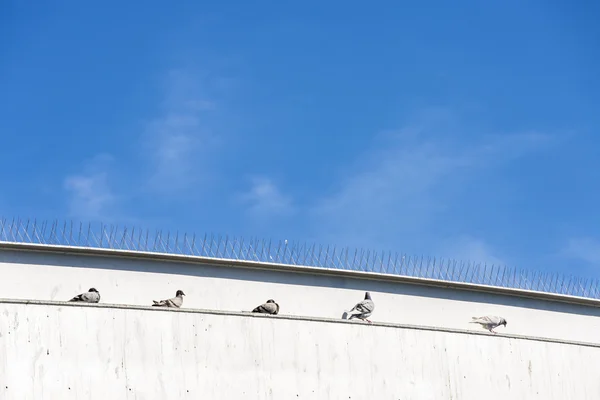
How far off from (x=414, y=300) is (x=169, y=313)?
8.32m

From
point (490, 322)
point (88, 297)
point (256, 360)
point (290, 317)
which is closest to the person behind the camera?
point (88, 297)

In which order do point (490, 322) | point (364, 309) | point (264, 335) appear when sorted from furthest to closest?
point (490, 322) → point (364, 309) → point (264, 335)

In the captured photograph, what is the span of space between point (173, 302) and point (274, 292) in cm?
382

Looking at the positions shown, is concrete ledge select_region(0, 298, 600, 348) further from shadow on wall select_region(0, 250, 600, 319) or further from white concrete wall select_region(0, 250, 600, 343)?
shadow on wall select_region(0, 250, 600, 319)

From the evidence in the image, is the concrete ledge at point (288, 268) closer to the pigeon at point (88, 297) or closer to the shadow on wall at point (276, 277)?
the shadow on wall at point (276, 277)

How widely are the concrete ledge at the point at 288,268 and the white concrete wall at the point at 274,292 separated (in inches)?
5.1

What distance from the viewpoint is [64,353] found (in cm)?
2602

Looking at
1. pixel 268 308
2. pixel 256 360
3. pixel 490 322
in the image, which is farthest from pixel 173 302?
pixel 490 322

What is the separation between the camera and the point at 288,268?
3162cm

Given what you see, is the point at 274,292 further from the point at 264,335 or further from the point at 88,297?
the point at 88,297

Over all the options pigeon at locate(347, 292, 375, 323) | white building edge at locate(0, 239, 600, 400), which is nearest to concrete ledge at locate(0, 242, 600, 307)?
white building edge at locate(0, 239, 600, 400)

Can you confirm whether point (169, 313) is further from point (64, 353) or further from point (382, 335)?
point (382, 335)

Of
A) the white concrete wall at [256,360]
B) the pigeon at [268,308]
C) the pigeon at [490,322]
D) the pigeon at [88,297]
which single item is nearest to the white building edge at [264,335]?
the white concrete wall at [256,360]

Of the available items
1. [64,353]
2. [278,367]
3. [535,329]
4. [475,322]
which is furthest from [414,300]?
[64,353]
